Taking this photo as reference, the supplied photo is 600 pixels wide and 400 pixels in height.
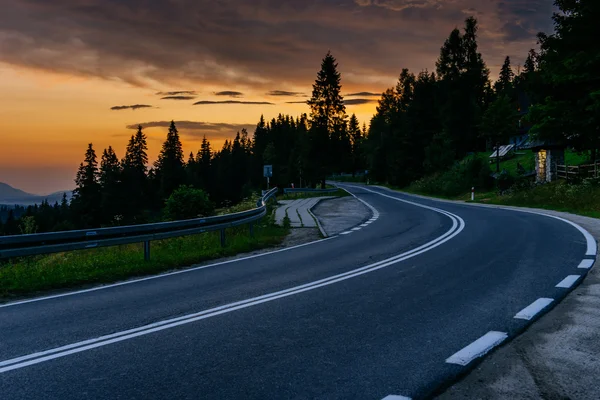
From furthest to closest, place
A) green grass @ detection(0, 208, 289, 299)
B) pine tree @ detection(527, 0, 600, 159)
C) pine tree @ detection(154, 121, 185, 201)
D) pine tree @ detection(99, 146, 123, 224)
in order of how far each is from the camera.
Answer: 1. pine tree @ detection(154, 121, 185, 201)
2. pine tree @ detection(99, 146, 123, 224)
3. pine tree @ detection(527, 0, 600, 159)
4. green grass @ detection(0, 208, 289, 299)

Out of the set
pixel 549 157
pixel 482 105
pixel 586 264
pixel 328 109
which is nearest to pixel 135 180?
pixel 328 109

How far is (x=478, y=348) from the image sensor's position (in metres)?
4.65

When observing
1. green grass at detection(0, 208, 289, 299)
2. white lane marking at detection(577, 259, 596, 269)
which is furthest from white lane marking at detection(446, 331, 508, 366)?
green grass at detection(0, 208, 289, 299)

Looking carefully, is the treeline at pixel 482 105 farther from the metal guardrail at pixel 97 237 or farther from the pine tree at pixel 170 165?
the pine tree at pixel 170 165

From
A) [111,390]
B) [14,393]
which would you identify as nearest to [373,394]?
[111,390]

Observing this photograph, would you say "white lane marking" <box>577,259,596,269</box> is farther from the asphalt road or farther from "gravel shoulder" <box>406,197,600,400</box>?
"gravel shoulder" <box>406,197,600,400</box>

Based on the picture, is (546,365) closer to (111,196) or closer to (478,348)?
(478,348)

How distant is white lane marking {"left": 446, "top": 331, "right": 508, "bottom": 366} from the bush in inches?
1204

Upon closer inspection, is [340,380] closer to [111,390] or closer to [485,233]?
[111,390]

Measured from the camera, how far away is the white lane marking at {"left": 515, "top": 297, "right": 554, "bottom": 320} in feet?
18.9

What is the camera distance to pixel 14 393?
3.85m

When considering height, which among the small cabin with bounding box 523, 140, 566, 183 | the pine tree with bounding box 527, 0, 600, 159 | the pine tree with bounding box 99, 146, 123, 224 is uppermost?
the pine tree with bounding box 527, 0, 600, 159

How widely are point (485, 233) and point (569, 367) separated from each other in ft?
36.0

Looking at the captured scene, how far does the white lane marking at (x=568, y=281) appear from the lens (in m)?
7.31
